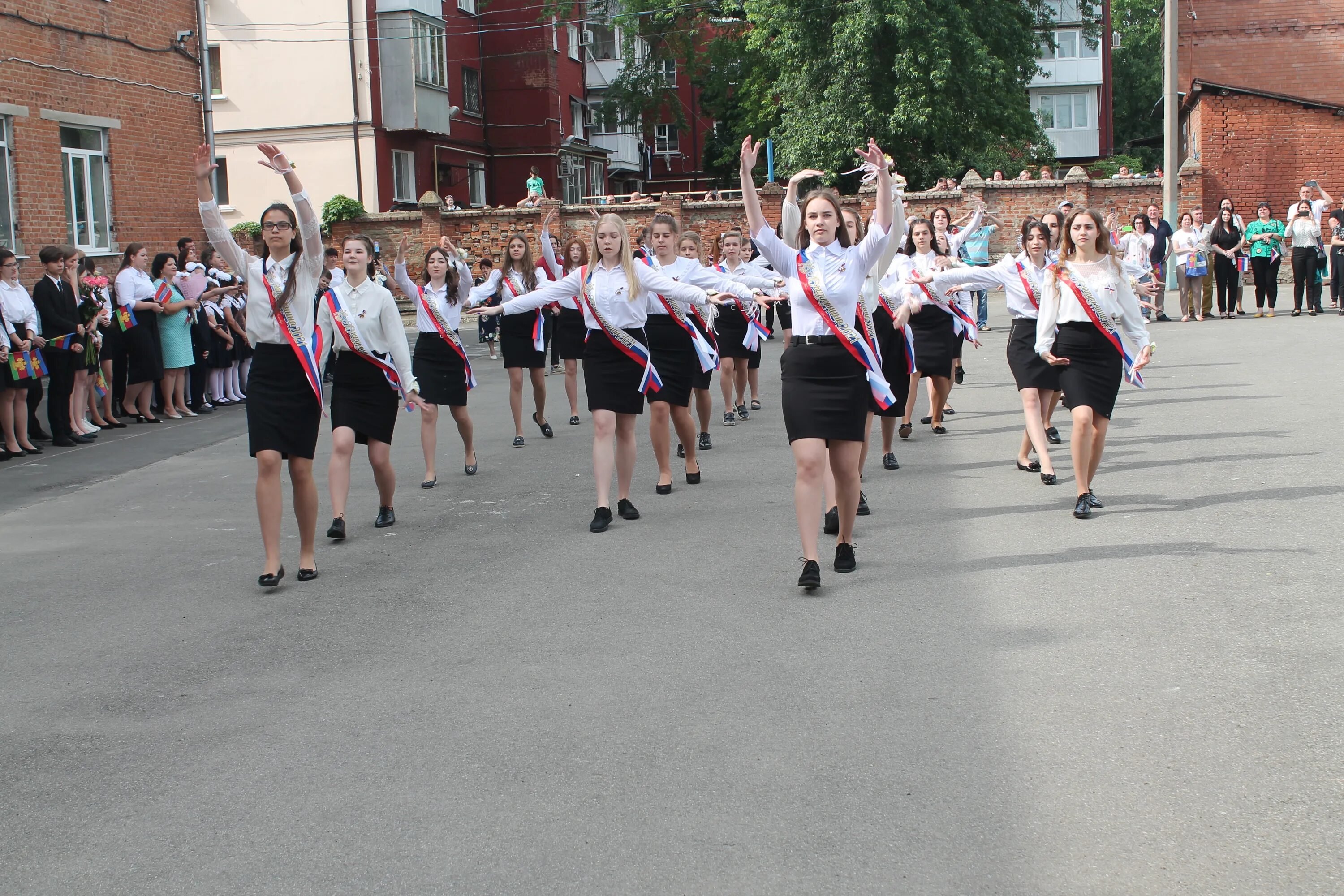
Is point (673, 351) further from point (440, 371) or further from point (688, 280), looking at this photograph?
point (440, 371)

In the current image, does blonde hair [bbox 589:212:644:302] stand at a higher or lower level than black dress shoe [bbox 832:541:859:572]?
higher

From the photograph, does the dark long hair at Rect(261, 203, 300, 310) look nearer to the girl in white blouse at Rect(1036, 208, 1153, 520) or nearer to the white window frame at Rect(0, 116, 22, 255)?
the girl in white blouse at Rect(1036, 208, 1153, 520)

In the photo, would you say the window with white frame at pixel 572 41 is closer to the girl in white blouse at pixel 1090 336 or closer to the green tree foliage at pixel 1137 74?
the green tree foliage at pixel 1137 74

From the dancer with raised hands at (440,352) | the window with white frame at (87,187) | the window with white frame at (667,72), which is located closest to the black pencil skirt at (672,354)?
the dancer with raised hands at (440,352)

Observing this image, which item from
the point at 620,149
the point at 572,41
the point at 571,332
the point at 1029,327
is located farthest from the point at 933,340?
the point at 620,149

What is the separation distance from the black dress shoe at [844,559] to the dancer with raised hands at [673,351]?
2.58 meters

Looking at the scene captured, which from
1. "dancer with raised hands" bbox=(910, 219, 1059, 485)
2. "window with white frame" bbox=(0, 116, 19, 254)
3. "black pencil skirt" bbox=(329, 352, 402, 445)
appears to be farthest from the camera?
"window with white frame" bbox=(0, 116, 19, 254)

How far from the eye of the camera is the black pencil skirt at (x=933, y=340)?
11.5 meters

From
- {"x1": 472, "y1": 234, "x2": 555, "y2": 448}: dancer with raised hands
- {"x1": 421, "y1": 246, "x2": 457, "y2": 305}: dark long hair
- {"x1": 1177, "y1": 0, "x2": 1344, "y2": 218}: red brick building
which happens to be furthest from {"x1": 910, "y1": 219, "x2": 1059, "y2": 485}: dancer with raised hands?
{"x1": 1177, "y1": 0, "x2": 1344, "y2": 218}: red brick building

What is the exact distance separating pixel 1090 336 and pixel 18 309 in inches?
381

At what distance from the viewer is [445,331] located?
11086mm

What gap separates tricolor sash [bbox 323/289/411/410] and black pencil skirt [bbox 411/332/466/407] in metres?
2.27

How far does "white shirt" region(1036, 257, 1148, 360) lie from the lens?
8.53 meters

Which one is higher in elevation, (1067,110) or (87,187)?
(1067,110)
